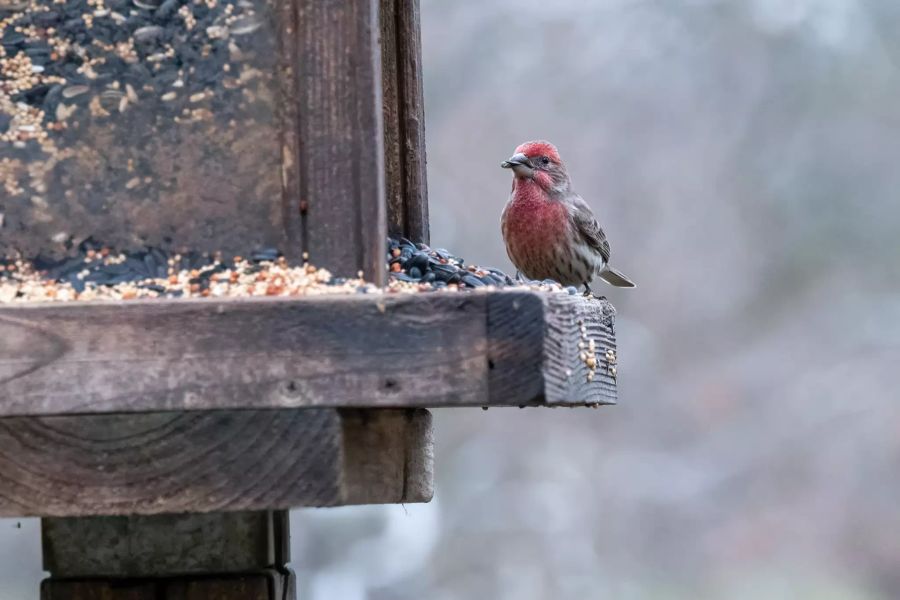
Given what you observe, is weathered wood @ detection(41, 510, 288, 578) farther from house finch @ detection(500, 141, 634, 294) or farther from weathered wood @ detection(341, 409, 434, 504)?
house finch @ detection(500, 141, 634, 294)

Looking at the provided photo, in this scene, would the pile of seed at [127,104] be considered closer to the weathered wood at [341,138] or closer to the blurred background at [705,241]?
the weathered wood at [341,138]

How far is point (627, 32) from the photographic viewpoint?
9.12 m

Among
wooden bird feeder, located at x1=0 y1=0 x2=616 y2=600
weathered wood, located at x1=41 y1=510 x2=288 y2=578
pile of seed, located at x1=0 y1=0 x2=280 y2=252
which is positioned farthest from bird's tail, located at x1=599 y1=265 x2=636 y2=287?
pile of seed, located at x1=0 y1=0 x2=280 y2=252

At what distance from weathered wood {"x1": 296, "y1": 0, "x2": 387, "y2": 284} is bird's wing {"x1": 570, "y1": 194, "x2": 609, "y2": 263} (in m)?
3.19

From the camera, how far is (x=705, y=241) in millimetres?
9102

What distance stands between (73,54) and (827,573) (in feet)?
18.8

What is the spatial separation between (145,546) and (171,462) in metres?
0.63

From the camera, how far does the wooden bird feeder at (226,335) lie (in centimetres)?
325

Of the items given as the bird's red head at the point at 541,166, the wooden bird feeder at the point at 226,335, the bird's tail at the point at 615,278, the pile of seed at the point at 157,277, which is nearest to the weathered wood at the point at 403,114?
the wooden bird feeder at the point at 226,335

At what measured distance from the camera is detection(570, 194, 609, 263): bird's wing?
6.91 m

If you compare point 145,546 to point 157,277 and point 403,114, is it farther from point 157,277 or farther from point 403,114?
point 403,114

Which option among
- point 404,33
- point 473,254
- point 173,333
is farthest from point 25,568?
point 173,333

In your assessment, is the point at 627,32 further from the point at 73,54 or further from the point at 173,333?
the point at 173,333

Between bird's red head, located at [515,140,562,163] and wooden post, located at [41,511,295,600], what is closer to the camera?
wooden post, located at [41,511,295,600]
